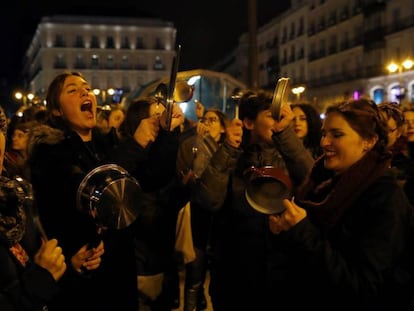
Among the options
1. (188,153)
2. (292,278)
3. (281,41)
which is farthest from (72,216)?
(281,41)

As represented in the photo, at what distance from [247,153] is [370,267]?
158 centimetres

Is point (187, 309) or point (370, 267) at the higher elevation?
point (370, 267)

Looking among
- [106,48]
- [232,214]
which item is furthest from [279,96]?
[106,48]

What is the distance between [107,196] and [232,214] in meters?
1.23

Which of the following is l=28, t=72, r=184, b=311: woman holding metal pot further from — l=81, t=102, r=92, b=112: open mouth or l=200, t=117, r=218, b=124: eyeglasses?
l=200, t=117, r=218, b=124: eyeglasses

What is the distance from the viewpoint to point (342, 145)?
2.60 metres

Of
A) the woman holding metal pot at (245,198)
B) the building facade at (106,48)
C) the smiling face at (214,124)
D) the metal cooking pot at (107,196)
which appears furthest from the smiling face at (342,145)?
the building facade at (106,48)

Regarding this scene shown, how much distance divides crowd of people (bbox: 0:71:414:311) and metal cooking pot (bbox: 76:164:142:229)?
0.01 m

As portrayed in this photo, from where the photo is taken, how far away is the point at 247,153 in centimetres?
372

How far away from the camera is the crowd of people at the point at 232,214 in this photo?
2.29 m

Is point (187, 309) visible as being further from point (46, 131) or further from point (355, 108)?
point (355, 108)

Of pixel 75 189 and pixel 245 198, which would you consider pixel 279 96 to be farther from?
pixel 75 189

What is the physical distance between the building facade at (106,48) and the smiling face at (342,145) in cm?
7758

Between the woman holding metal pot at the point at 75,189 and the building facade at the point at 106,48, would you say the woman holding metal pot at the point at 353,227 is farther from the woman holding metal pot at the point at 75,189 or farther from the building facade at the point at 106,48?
the building facade at the point at 106,48
